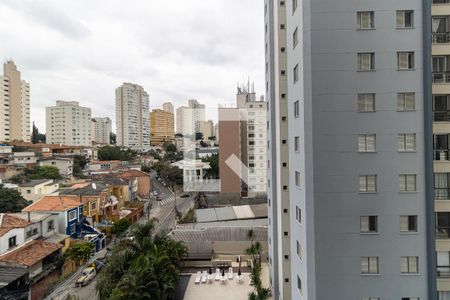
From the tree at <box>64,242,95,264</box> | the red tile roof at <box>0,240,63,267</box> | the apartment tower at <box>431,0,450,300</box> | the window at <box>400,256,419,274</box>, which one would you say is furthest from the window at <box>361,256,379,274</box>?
the tree at <box>64,242,95,264</box>

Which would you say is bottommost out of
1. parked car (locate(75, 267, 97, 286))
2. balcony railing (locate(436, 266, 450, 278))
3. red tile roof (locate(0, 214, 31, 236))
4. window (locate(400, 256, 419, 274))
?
parked car (locate(75, 267, 97, 286))

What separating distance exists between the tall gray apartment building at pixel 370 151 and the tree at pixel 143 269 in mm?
7303

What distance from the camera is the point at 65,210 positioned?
18.5 metres

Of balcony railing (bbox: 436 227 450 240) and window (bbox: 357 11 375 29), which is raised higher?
window (bbox: 357 11 375 29)

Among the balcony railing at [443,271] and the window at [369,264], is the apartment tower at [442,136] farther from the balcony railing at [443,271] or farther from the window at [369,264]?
the window at [369,264]

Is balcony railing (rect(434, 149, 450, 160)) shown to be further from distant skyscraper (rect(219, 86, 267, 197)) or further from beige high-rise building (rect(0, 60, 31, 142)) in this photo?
beige high-rise building (rect(0, 60, 31, 142))

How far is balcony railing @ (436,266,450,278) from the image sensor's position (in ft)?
22.3

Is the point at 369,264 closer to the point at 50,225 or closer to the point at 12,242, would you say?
the point at 12,242

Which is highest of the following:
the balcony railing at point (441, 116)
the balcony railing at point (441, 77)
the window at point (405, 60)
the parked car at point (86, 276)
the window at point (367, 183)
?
the window at point (405, 60)

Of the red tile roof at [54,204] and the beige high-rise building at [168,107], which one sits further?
the beige high-rise building at [168,107]

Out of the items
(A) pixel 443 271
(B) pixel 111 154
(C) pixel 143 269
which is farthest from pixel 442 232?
(B) pixel 111 154

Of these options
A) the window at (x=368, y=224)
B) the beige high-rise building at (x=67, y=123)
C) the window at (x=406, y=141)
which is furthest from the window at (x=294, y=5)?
the beige high-rise building at (x=67, y=123)

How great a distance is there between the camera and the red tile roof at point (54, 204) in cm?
1862

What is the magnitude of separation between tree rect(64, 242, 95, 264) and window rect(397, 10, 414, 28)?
18.8 metres
